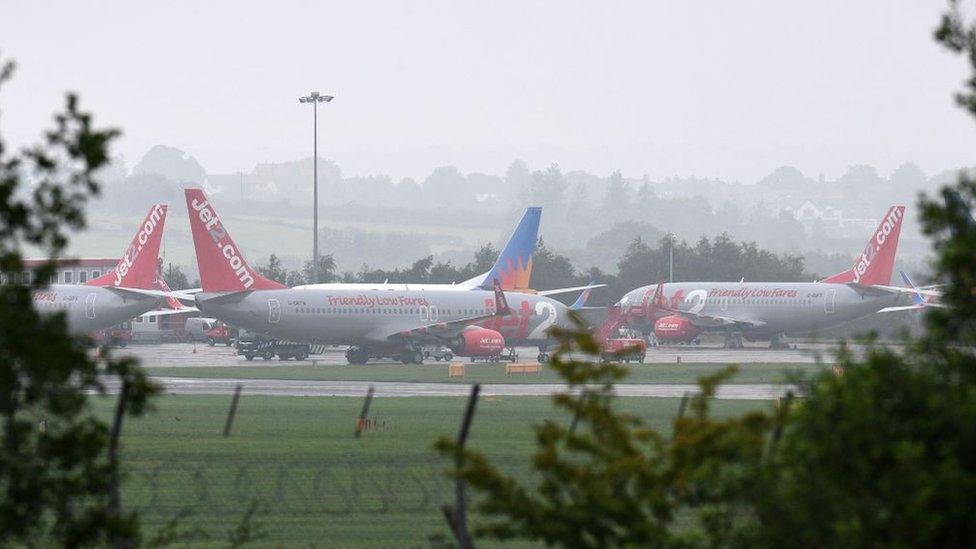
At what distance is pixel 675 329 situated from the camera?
96.8 metres

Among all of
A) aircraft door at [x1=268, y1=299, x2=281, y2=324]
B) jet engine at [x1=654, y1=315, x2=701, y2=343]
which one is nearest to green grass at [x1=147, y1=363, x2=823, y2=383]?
aircraft door at [x1=268, y1=299, x2=281, y2=324]

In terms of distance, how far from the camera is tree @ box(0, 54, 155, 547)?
28.7ft

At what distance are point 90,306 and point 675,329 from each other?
37438mm

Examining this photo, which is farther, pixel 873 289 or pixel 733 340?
pixel 733 340

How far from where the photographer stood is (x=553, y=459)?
9227mm

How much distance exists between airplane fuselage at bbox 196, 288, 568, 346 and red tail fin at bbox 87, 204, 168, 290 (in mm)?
8162

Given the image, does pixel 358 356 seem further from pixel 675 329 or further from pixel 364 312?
pixel 675 329

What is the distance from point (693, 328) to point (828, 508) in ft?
293

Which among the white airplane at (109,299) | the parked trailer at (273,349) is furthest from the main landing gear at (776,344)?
the white airplane at (109,299)

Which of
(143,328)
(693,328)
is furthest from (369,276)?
(693,328)

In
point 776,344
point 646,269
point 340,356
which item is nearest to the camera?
point 340,356

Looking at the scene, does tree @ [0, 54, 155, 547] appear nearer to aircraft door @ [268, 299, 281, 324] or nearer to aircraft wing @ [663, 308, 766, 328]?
aircraft door @ [268, 299, 281, 324]

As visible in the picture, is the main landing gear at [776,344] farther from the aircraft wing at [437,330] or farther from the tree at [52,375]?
the tree at [52,375]

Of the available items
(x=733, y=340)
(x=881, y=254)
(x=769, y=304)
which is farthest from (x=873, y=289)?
(x=733, y=340)
